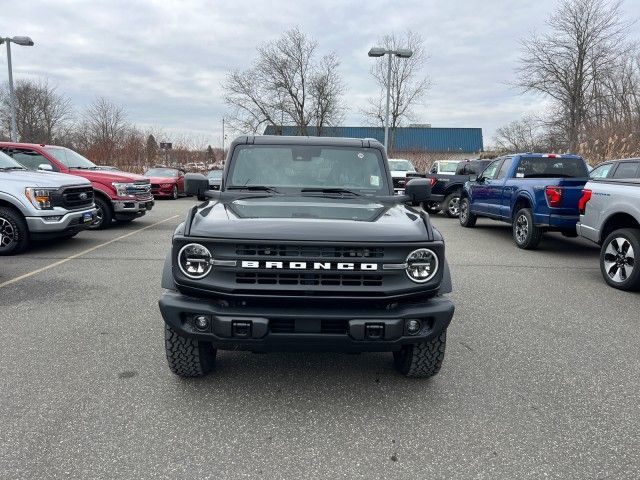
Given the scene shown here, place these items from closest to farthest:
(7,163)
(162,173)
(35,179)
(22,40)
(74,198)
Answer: (35,179)
(74,198)
(7,163)
(22,40)
(162,173)

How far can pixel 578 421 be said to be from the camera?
301cm

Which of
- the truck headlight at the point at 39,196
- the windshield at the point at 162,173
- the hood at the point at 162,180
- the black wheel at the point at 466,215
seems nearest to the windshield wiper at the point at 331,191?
the truck headlight at the point at 39,196

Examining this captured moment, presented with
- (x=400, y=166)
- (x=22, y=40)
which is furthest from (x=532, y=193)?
(x=22, y=40)

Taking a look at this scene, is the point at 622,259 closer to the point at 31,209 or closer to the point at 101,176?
the point at 31,209

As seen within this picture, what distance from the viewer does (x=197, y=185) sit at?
4.36 m

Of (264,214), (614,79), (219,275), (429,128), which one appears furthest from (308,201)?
(429,128)

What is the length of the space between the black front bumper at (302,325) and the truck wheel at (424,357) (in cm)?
37

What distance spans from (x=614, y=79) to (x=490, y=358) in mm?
32654

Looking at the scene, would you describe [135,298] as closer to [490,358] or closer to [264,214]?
[264,214]

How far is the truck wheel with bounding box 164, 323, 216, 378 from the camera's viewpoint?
10.6 ft

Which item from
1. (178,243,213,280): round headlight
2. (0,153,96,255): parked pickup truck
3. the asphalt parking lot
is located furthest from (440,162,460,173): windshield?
(178,243,213,280): round headlight

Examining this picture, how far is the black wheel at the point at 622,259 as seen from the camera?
20.0 ft

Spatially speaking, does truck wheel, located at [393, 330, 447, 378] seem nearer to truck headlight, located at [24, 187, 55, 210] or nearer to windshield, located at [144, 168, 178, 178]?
truck headlight, located at [24, 187, 55, 210]

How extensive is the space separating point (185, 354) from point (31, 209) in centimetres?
604
